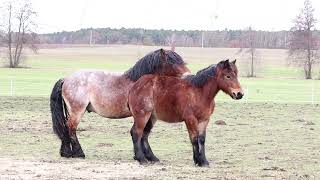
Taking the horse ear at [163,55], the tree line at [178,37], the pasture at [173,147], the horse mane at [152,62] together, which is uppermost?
the tree line at [178,37]

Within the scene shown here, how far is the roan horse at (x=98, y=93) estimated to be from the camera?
10781 mm

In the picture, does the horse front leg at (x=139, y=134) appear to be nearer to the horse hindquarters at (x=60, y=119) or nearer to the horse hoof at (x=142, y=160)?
the horse hoof at (x=142, y=160)

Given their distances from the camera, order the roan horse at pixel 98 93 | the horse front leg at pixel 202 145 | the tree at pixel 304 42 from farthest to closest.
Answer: the tree at pixel 304 42, the roan horse at pixel 98 93, the horse front leg at pixel 202 145

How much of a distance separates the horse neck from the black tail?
9.36ft

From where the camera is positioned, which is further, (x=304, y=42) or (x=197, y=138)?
(x=304, y=42)

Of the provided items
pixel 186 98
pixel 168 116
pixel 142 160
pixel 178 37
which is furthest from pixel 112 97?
pixel 178 37

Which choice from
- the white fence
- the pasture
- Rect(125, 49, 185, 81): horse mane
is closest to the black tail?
the pasture

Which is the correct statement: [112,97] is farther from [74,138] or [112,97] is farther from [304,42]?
[304,42]

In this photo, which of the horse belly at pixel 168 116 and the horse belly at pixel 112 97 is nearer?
the horse belly at pixel 168 116

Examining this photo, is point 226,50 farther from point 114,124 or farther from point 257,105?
point 114,124

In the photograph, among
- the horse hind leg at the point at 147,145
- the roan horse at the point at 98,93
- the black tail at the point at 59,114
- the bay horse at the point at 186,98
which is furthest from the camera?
the black tail at the point at 59,114

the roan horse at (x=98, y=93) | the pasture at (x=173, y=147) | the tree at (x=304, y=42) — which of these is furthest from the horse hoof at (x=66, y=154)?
the tree at (x=304, y=42)

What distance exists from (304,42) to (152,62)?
6887 centimetres

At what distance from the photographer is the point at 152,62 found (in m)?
10.8
